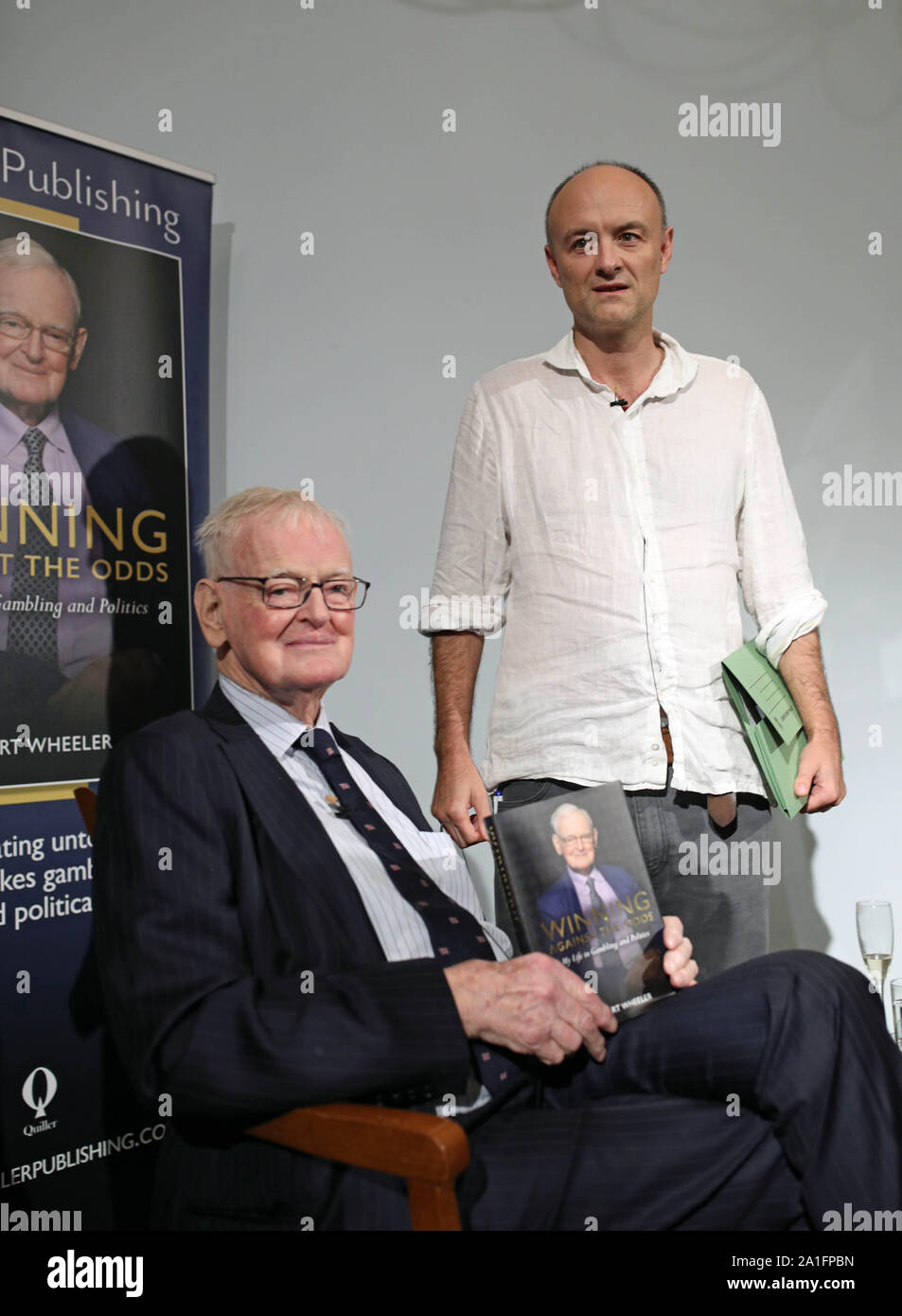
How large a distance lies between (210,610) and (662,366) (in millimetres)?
1050

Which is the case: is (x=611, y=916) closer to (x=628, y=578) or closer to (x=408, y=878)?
(x=408, y=878)

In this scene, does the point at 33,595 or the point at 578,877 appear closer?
the point at 578,877

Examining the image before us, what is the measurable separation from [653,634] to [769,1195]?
0.98 m

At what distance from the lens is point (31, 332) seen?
2.37 m

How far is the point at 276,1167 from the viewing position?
141 centimetres

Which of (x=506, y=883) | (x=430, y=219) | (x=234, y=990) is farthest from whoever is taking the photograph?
(x=430, y=219)

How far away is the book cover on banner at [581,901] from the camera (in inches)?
64.3

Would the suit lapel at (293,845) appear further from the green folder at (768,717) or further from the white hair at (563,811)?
the green folder at (768,717)

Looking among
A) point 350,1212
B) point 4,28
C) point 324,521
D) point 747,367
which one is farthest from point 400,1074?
point 4,28

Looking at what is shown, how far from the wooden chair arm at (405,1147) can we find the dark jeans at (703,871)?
77 cm

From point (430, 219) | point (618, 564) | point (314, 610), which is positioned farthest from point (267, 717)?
point (430, 219)

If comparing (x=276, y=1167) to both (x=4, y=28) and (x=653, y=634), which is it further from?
(x=4, y=28)

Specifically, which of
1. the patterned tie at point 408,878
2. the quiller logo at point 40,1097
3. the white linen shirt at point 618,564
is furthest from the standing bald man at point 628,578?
the quiller logo at point 40,1097

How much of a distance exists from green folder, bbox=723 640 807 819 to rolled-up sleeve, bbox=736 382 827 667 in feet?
0.31
